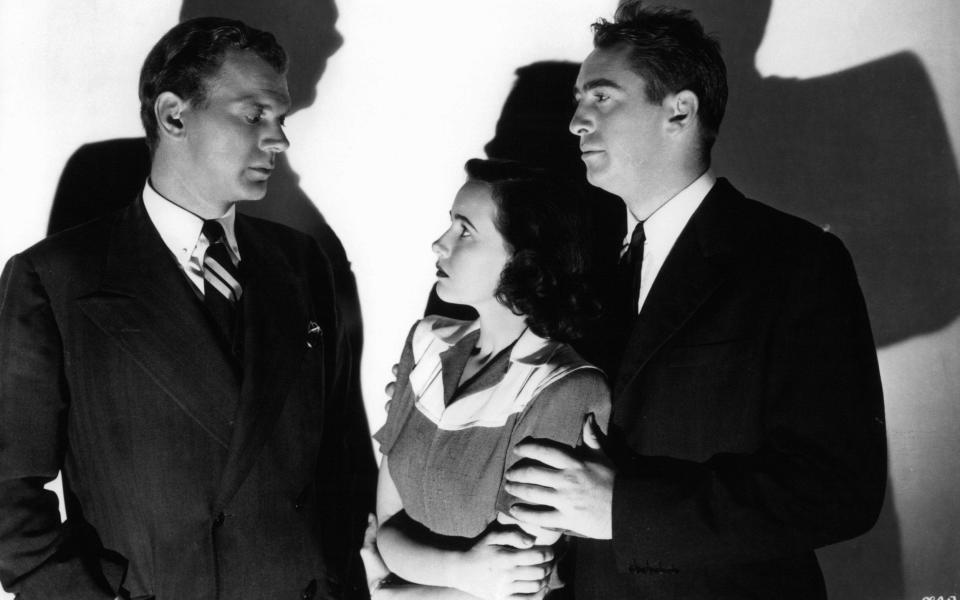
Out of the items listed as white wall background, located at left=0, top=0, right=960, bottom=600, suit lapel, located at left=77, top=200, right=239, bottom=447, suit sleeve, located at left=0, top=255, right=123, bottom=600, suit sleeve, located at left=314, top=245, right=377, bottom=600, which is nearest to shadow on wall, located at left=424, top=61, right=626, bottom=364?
white wall background, located at left=0, top=0, right=960, bottom=600

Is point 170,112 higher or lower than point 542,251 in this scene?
higher

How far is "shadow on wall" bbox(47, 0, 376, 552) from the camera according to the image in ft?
8.77

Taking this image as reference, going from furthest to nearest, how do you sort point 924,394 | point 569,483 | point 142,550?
point 924,394, point 142,550, point 569,483

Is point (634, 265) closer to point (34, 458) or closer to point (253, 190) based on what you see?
point (253, 190)

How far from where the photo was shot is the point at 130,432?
2.14m

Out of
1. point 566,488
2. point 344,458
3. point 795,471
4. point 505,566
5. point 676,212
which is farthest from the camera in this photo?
point 344,458

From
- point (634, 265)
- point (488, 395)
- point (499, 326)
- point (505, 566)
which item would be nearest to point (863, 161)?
point (634, 265)

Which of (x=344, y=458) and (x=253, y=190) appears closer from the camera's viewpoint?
(x=253, y=190)

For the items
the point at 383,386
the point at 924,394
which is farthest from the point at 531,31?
the point at 924,394

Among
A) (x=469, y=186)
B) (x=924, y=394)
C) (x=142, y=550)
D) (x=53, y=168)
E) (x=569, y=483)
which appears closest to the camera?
(x=569, y=483)

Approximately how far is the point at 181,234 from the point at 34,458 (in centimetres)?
69

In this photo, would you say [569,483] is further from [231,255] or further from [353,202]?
[353,202]

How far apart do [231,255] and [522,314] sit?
86cm

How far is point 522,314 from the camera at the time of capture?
2.23 metres
